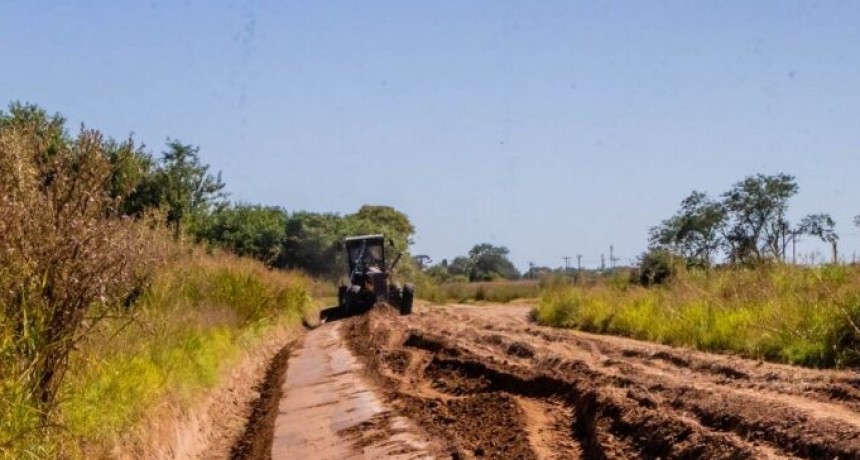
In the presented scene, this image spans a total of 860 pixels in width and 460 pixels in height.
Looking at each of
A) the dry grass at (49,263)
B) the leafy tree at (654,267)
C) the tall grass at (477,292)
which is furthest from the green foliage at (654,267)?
the dry grass at (49,263)

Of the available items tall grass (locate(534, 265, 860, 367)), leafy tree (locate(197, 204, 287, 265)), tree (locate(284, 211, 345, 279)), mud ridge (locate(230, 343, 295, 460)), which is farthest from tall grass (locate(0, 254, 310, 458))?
tree (locate(284, 211, 345, 279))

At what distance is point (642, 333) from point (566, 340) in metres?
2.21

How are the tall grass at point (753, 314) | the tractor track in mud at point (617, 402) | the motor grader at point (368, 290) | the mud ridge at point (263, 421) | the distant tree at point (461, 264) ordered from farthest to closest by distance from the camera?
the distant tree at point (461, 264) < the motor grader at point (368, 290) < the tall grass at point (753, 314) < the mud ridge at point (263, 421) < the tractor track in mud at point (617, 402)

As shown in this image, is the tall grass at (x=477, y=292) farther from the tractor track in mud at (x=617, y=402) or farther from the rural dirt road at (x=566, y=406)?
the tractor track in mud at (x=617, y=402)

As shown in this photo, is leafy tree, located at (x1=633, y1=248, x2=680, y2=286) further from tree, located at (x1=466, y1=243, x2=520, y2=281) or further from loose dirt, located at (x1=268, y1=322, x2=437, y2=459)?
tree, located at (x1=466, y1=243, x2=520, y2=281)

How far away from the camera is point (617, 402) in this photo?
11.9 m

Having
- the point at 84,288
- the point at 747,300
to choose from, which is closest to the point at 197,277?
the point at 747,300

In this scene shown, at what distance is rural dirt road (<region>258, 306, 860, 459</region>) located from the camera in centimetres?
970

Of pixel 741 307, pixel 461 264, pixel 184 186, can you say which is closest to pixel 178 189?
pixel 184 186

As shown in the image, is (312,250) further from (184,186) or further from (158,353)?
(158,353)

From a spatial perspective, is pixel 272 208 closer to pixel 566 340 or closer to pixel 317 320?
pixel 317 320

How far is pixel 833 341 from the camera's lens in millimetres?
15133

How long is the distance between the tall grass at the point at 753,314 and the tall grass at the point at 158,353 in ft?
24.3

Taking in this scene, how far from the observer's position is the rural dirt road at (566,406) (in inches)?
382
